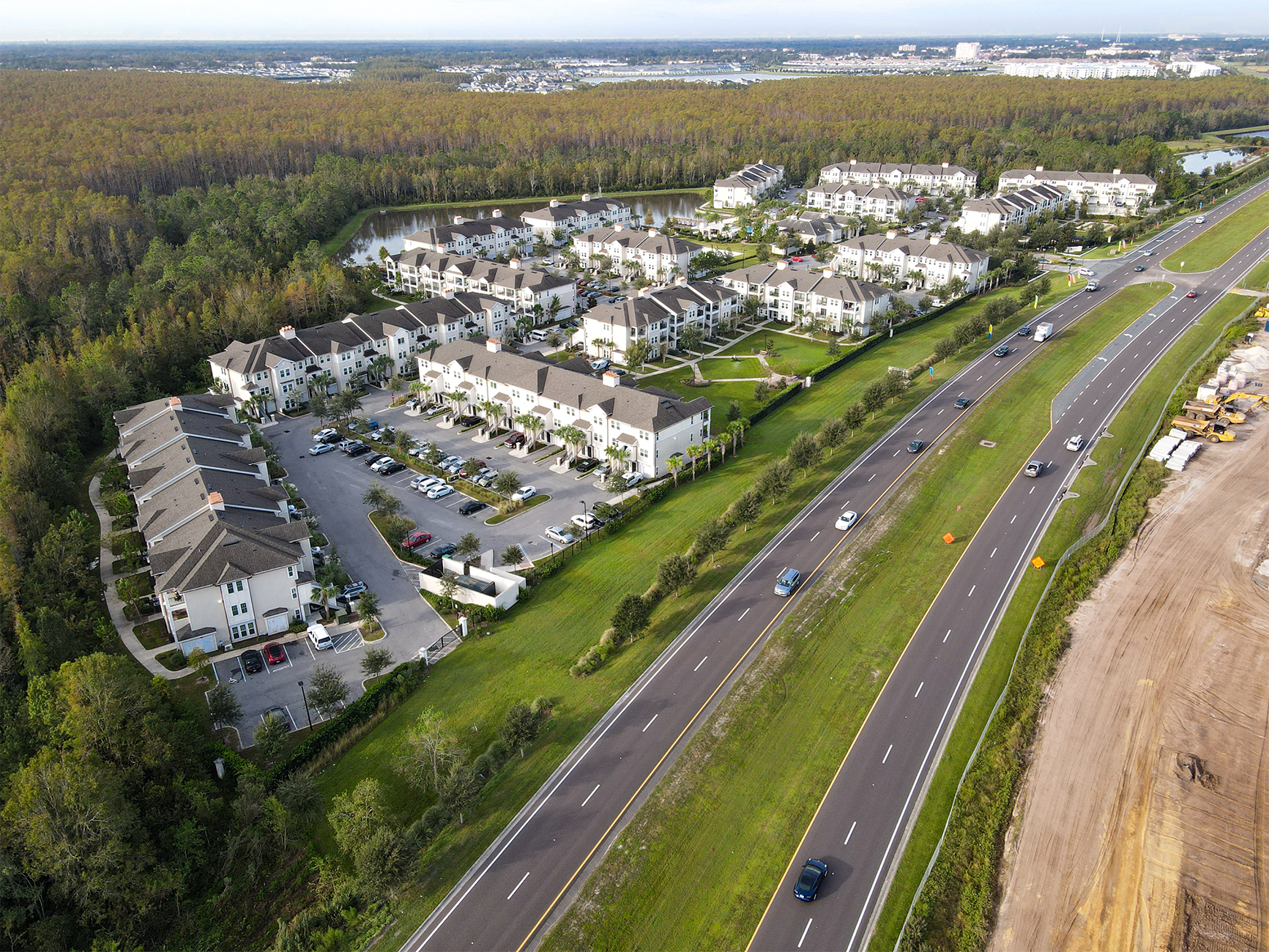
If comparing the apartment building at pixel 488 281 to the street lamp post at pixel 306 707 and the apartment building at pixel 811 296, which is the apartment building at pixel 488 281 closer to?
the apartment building at pixel 811 296

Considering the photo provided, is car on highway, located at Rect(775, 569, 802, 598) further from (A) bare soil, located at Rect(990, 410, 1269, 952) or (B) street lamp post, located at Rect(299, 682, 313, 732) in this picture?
(B) street lamp post, located at Rect(299, 682, 313, 732)

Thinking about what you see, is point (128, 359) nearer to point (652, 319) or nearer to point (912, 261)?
point (652, 319)

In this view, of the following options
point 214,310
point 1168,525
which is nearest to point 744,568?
point 1168,525

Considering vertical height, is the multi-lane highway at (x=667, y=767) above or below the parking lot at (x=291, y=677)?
above

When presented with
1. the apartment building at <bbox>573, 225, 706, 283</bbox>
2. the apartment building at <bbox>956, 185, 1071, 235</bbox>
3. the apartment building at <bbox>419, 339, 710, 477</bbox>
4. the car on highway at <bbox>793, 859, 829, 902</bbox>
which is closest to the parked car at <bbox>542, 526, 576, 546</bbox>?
the apartment building at <bbox>419, 339, 710, 477</bbox>

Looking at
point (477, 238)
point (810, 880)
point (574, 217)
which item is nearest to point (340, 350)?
point (477, 238)

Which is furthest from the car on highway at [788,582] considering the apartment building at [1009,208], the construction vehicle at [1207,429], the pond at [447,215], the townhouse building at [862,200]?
the townhouse building at [862,200]
